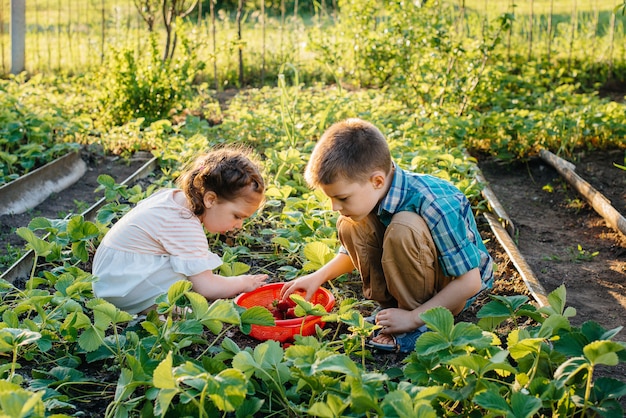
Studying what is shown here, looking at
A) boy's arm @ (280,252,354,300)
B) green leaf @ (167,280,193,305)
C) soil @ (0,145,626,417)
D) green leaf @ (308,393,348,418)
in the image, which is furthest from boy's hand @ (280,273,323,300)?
green leaf @ (308,393,348,418)

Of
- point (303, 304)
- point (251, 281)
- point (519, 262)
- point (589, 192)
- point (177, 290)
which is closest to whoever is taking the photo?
point (177, 290)

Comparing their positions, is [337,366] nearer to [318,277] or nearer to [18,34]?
[318,277]

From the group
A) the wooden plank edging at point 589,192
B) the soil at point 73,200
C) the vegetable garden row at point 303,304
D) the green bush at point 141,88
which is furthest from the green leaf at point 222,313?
the green bush at point 141,88

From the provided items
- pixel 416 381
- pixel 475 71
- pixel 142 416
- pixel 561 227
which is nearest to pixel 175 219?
pixel 142 416

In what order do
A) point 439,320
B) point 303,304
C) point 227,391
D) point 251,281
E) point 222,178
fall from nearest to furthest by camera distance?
point 227,391 < point 439,320 < point 303,304 < point 222,178 < point 251,281

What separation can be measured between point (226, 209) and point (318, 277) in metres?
0.45

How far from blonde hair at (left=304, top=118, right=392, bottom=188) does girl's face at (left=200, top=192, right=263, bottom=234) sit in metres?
0.27

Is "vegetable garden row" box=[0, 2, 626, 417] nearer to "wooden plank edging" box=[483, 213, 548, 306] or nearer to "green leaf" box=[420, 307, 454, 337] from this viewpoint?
"green leaf" box=[420, 307, 454, 337]

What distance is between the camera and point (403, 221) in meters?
2.62

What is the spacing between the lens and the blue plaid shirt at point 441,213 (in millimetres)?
2654

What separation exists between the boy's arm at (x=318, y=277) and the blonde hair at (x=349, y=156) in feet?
1.34

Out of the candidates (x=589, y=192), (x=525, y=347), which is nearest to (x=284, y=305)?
(x=525, y=347)

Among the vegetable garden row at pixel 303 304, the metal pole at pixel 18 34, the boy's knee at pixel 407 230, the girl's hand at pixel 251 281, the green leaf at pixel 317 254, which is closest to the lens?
the vegetable garden row at pixel 303 304

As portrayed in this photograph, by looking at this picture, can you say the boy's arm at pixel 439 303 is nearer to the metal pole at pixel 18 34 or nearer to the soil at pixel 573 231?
the soil at pixel 573 231
